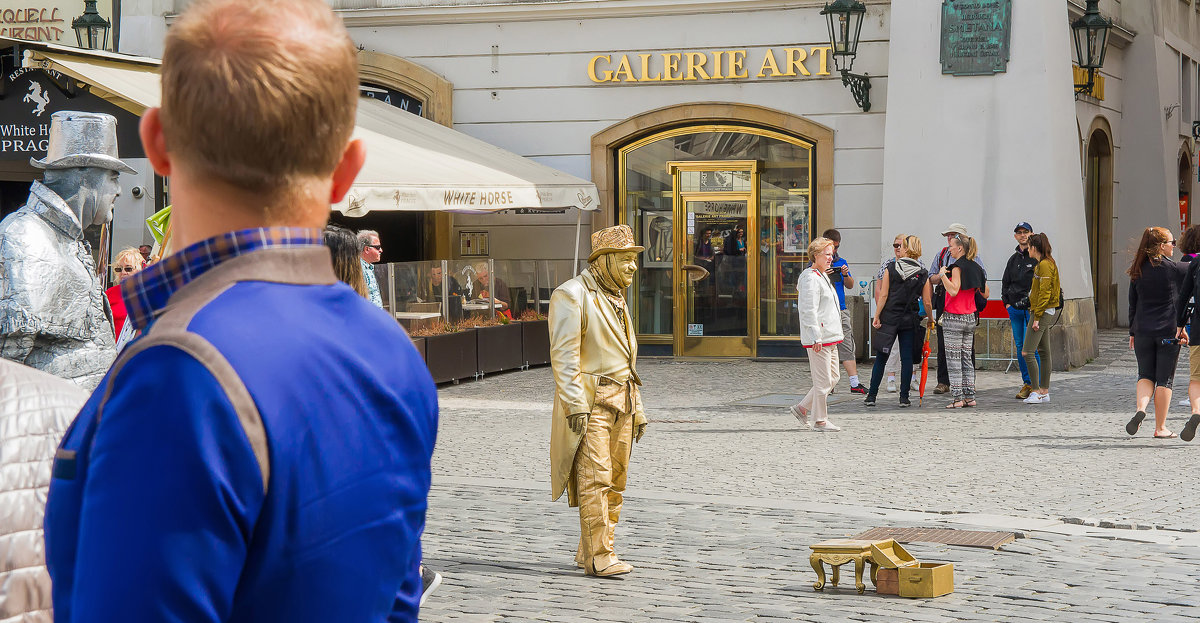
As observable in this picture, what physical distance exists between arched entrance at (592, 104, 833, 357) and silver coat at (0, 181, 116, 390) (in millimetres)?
14372

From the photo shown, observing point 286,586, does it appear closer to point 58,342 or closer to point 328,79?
point 328,79

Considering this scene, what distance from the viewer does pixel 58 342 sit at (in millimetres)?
4738

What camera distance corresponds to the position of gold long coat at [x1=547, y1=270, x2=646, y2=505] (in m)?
6.57

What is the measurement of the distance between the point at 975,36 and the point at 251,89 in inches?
658

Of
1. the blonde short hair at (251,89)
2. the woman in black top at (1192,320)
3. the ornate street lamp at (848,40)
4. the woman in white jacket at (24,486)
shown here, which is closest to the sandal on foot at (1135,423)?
the woman in black top at (1192,320)

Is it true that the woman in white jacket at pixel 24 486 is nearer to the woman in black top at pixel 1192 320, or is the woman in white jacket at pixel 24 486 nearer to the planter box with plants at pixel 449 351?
the woman in black top at pixel 1192 320

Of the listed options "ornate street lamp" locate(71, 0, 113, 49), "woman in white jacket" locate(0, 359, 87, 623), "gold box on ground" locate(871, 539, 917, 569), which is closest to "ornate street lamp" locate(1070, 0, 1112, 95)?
"ornate street lamp" locate(71, 0, 113, 49)

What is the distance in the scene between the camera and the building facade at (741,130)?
16984 mm

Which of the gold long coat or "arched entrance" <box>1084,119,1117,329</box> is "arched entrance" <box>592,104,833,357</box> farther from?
the gold long coat

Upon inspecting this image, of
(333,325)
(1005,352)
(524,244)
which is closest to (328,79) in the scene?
(333,325)

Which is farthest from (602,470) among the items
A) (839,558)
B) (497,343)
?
(497,343)

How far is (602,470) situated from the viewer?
6.60 meters

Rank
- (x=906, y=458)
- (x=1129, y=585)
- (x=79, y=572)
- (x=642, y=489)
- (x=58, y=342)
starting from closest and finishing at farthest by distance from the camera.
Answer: (x=79, y=572) → (x=58, y=342) → (x=1129, y=585) → (x=642, y=489) → (x=906, y=458)

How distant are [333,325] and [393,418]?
11 cm
